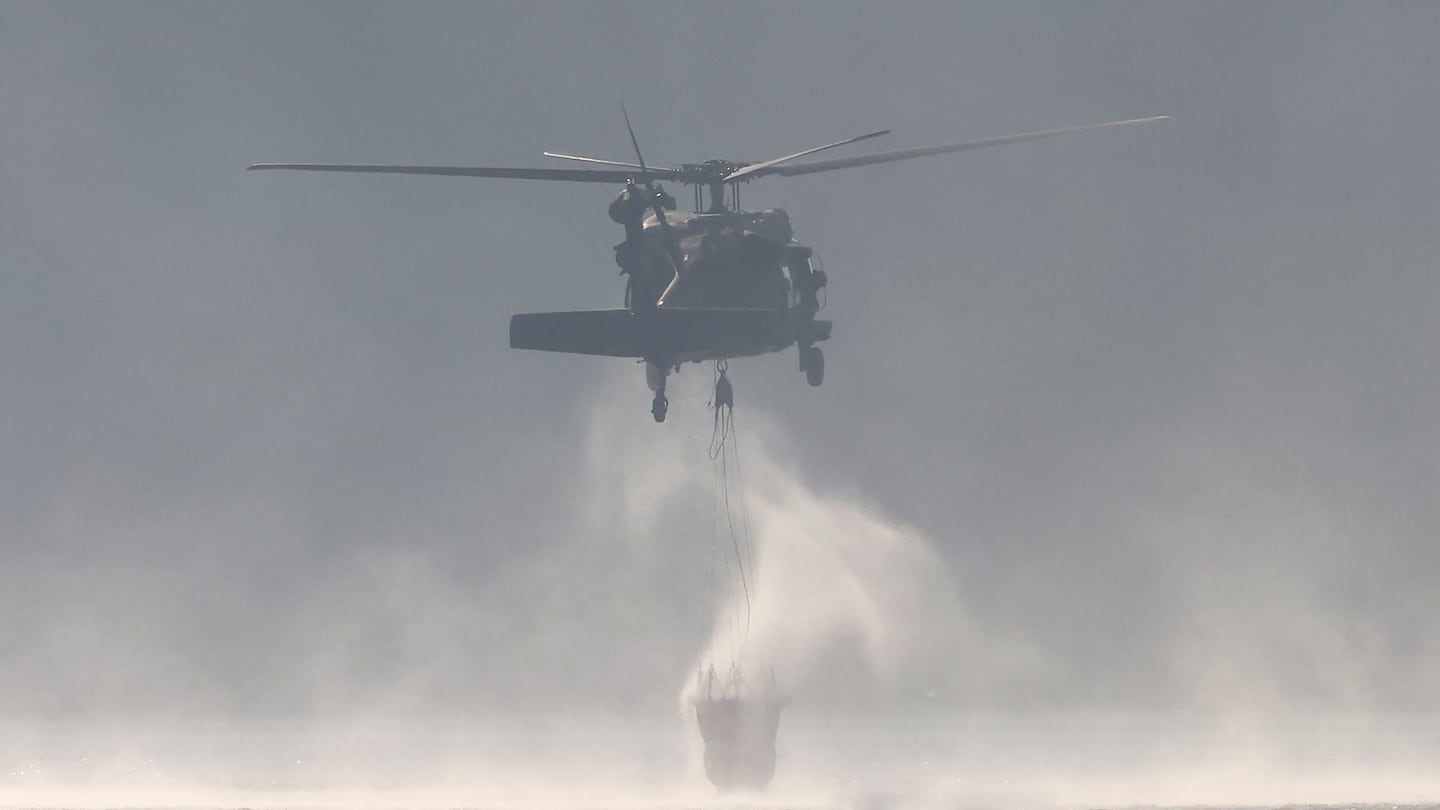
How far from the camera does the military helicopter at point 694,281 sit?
225 feet

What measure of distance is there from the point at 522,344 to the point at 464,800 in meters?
63.4

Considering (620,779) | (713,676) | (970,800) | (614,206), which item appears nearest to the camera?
(614,206)

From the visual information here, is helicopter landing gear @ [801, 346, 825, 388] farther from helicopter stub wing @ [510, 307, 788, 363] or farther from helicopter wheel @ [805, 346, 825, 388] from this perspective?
helicopter stub wing @ [510, 307, 788, 363]

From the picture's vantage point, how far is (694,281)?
7081cm

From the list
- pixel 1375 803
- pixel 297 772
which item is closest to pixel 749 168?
pixel 1375 803

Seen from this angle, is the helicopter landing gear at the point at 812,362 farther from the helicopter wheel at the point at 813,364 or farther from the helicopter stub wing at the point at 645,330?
the helicopter stub wing at the point at 645,330

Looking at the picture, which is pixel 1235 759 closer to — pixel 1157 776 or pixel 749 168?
pixel 1157 776

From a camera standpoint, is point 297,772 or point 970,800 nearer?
point 970,800

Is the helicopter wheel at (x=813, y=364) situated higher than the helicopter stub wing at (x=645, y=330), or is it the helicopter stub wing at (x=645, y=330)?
the helicopter stub wing at (x=645, y=330)

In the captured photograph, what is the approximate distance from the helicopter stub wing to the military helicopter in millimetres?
32

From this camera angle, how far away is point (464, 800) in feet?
412

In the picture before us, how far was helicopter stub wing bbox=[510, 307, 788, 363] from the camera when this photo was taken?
68.1m

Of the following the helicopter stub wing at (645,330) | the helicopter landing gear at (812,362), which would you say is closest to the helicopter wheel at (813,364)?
the helicopter landing gear at (812,362)

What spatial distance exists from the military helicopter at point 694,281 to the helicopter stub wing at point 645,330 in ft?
0.10
